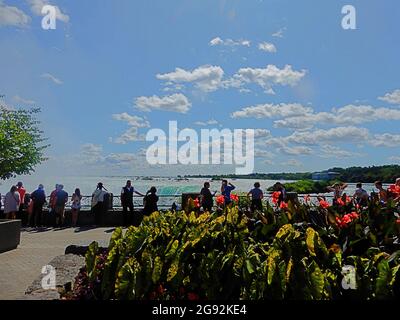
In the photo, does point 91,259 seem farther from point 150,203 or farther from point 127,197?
point 127,197

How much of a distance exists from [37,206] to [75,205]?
1363 millimetres

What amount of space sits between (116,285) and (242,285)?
1068 millimetres

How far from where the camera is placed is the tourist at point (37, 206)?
54.4ft

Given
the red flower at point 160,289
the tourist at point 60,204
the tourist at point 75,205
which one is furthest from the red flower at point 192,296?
the tourist at point 75,205

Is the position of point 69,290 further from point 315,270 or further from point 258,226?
point 315,270

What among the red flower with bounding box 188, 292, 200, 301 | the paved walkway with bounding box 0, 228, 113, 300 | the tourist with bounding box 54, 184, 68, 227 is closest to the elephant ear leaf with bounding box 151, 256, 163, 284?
the red flower with bounding box 188, 292, 200, 301

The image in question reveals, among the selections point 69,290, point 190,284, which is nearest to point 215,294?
point 190,284

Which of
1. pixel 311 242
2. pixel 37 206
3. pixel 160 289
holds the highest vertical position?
pixel 311 242

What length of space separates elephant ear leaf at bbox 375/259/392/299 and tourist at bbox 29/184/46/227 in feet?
48.8

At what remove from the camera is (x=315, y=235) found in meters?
3.88

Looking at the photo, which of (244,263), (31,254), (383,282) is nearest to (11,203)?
(31,254)

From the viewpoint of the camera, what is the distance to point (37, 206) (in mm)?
16953

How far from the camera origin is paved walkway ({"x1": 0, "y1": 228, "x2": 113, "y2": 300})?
23.2 feet
